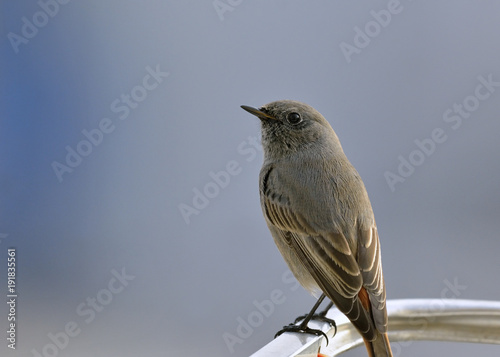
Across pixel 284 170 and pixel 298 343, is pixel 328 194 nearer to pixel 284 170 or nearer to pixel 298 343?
pixel 284 170

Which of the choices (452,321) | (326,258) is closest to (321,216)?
(326,258)

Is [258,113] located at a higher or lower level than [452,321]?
higher

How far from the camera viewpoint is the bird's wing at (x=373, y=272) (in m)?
1.42

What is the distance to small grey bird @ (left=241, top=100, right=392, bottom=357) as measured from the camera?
1.55 metres

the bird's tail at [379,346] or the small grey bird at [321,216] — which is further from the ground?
the small grey bird at [321,216]

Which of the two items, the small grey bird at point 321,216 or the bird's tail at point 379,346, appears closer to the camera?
the bird's tail at point 379,346

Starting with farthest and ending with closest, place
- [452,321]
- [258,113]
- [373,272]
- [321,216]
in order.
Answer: [258,113] → [321,216] → [373,272] → [452,321]

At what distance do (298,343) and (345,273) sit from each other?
1.72 feet

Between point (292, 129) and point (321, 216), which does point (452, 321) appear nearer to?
point (321, 216)

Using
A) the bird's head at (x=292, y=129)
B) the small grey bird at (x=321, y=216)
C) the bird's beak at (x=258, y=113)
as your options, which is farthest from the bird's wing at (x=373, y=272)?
the bird's beak at (x=258, y=113)

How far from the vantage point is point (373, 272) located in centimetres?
164

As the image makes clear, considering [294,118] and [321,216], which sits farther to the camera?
[294,118]

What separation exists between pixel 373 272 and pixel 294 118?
657 mm

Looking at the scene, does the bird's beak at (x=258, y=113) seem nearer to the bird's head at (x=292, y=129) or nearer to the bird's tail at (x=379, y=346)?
the bird's head at (x=292, y=129)
